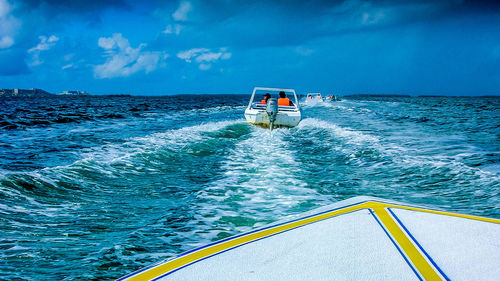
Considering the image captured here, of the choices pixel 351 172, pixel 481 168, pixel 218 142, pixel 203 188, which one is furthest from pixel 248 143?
pixel 481 168

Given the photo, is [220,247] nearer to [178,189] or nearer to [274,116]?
[178,189]

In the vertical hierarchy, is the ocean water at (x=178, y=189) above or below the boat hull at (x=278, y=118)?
below

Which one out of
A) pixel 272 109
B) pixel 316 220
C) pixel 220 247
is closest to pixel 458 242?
pixel 316 220

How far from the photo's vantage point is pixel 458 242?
7.59 ft

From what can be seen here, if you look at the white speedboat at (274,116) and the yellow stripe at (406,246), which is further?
the white speedboat at (274,116)

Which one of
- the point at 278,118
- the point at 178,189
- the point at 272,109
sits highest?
the point at 272,109

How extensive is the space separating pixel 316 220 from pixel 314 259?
0.67 m

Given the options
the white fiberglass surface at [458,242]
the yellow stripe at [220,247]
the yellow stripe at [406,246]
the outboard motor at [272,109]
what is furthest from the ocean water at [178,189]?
the outboard motor at [272,109]

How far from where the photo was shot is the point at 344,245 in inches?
90.9

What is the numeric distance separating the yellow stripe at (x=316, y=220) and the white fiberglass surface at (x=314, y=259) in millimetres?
71

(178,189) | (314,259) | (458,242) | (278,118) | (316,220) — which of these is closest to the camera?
(314,259)

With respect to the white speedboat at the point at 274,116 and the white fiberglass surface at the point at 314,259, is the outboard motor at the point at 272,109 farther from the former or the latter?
the white fiberglass surface at the point at 314,259

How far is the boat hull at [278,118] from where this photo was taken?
50.8ft

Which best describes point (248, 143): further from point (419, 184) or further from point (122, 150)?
point (419, 184)
